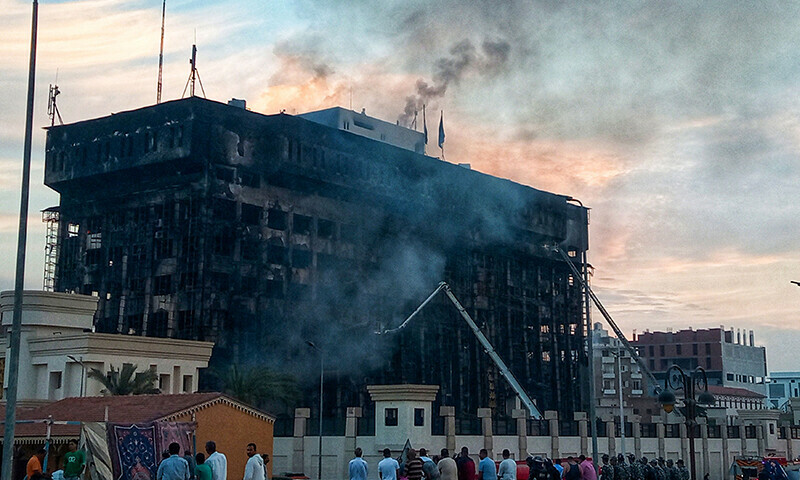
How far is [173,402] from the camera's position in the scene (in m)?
34.4

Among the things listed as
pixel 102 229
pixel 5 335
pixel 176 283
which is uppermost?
pixel 102 229

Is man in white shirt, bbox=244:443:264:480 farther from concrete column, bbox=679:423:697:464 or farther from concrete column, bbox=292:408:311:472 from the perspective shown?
concrete column, bbox=679:423:697:464

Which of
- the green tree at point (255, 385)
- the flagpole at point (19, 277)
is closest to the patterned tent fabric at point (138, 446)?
the flagpole at point (19, 277)

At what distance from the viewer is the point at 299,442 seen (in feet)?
179

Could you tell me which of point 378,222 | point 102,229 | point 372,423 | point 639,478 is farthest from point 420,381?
point 639,478

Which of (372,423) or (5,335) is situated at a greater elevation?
(5,335)

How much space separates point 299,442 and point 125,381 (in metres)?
10.2

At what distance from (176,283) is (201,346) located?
70.9ft

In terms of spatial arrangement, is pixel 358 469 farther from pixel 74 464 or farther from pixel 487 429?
pixel 487 429

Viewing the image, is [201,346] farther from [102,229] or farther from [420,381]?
[420,381]

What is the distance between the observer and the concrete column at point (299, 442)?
178 feet

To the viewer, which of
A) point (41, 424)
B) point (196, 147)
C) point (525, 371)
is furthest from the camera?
point (525, 371)

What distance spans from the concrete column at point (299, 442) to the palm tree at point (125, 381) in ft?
26.0

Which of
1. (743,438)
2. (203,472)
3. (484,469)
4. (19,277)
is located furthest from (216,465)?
(743,438)
